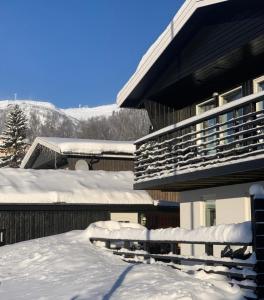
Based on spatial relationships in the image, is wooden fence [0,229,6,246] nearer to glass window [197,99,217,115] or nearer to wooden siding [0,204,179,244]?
wooden siding [0,204,179,244]

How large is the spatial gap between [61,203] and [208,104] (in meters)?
7.67

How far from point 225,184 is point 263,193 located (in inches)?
270

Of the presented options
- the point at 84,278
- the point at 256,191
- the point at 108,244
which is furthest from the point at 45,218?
the point at 256,191

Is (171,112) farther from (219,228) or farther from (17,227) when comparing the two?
(219,228)

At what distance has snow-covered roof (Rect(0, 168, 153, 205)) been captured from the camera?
22391mm

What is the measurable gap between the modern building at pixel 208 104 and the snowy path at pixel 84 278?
3.20 m

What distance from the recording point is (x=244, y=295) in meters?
9.04

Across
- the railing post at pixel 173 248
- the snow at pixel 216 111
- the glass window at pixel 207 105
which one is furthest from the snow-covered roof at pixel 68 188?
the railing post at pixel 173 248

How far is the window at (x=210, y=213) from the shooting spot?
17062 mm

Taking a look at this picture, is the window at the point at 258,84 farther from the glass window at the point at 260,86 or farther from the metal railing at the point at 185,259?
the metal railing at the point at 185,259

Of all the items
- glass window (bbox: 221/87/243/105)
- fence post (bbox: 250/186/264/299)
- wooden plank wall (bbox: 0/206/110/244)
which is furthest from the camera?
wooden plank wall (bbox: 0/206/110/244)

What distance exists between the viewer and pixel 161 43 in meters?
17.7

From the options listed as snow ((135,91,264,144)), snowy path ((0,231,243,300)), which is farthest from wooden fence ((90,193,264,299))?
snow ((135,91,264,144))

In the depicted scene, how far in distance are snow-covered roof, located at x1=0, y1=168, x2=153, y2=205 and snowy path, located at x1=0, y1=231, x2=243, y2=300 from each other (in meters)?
5.48
